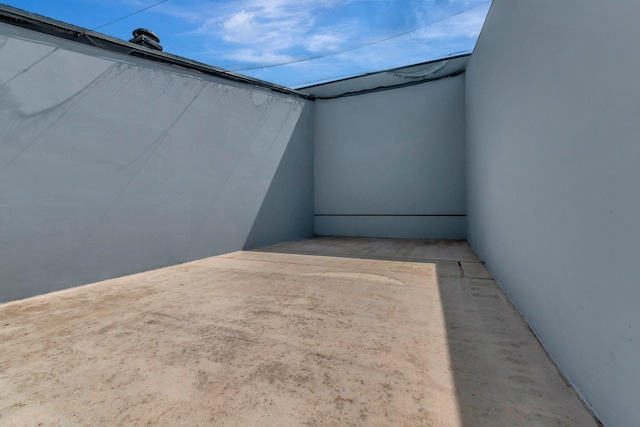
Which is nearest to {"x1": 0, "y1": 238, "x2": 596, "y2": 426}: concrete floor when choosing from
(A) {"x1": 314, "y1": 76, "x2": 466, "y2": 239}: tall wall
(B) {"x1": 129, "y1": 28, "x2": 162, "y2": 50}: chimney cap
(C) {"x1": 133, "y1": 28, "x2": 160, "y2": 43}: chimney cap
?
(A) {"x1": 314, "y1": 76, "x2": 466, "y2": 239}: tall wall

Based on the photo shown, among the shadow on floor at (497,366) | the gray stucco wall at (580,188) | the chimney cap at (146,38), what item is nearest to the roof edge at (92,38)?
the chimney cap at (146,38)

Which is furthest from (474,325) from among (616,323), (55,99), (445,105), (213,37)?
(445,105)

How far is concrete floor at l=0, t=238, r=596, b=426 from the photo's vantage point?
1057 mm

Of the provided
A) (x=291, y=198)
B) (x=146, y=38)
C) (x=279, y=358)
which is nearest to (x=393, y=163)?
(x=291, y=198)

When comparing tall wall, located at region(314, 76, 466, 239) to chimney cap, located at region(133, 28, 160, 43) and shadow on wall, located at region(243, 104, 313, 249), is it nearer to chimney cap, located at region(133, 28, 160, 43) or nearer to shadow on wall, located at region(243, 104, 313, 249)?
shadow on wall, located at region(243, 104, 313, 249)

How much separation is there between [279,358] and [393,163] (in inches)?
198

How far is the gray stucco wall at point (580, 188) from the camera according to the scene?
824mm

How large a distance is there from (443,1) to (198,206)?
4.99 meters

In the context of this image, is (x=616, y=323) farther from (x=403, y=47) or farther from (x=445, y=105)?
(x=403, y=47)

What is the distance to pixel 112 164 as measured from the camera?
2.96m

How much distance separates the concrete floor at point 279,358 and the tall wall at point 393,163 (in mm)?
2999

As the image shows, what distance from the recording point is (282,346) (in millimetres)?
1548

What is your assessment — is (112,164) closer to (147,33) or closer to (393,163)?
(147,33)

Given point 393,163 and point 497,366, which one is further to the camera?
point 393,163
